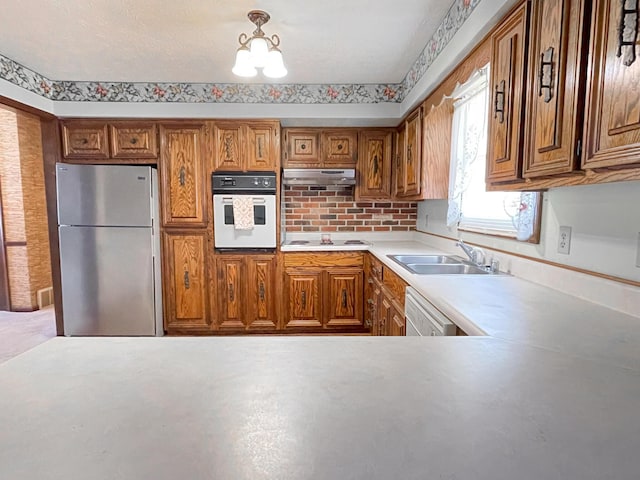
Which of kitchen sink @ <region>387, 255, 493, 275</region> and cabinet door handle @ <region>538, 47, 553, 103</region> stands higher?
cabinet door handle @ <region>538, 47, 553, 103</region>

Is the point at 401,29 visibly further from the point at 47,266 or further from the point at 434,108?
the point at 47,266

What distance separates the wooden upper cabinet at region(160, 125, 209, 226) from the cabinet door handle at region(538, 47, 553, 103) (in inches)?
105

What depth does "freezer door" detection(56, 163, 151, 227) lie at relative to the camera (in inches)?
116

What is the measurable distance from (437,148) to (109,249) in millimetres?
2940

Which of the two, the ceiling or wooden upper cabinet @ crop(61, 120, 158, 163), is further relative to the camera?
wooden upper cabinet @ crop(61, 120, 158, 163)

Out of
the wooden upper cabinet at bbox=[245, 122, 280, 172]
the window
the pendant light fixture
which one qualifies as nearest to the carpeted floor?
the wooden upper cabinet at bbox=[245, 122, 280, 172]

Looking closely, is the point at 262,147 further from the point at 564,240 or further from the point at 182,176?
the point at 564,240

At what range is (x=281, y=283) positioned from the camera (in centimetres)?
318

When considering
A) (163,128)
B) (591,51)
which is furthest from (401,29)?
(163,128)

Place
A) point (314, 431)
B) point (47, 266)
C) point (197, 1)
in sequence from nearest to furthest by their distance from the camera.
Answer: point (314, 431)
point (197, 1)
point (47, 266)

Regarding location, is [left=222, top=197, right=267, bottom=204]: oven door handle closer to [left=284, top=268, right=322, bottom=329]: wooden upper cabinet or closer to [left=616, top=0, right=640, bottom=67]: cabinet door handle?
[left=284, top=268, right=322, bottom=329]: wooden upper cabinet

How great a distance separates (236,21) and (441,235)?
216 centimetres

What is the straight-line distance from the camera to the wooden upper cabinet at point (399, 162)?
3096mm

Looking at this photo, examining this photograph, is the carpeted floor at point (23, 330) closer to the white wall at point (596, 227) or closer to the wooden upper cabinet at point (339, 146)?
the wooden upper cabinet at point (339, 146)
